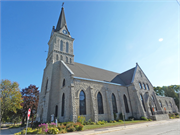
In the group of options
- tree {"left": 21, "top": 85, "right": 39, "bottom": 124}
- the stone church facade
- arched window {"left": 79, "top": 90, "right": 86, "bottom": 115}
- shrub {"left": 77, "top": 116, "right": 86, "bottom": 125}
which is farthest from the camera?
tree {"left": 21, "top": 85, "right": 39, "bottom": 124}

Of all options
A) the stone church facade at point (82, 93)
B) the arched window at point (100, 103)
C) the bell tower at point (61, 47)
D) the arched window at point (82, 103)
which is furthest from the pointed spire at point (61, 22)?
the arched window at point (100, 103)

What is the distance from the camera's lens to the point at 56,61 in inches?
906

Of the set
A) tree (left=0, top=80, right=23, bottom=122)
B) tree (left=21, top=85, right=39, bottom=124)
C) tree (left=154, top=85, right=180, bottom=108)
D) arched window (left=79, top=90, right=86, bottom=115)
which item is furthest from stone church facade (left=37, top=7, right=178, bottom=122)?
tree (left=154, top=85, right=180, bottom=108)

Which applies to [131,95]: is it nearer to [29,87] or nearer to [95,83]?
[95,83]

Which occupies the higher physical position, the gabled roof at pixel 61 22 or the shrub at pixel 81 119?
the gabled roof at pixel 61 22

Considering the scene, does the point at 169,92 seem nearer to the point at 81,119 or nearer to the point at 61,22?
the point at 81,119

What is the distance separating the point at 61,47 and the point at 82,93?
13.0m

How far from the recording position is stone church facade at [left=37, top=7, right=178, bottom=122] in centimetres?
1697

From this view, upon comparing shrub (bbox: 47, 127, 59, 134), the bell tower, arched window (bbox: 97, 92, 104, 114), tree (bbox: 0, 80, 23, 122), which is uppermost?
the bell tower

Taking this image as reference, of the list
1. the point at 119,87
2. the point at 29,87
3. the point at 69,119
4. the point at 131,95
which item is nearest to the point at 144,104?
the point at 131,95

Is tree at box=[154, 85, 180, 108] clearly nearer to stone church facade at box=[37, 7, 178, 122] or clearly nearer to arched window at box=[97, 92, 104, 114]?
stone church facade at box=[37, 7, 178, 122]

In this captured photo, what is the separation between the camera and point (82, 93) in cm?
1800

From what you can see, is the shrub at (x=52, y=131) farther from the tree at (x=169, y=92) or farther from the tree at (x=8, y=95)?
the tree at (x=169, y=92)

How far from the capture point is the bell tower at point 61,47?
2370 cm
